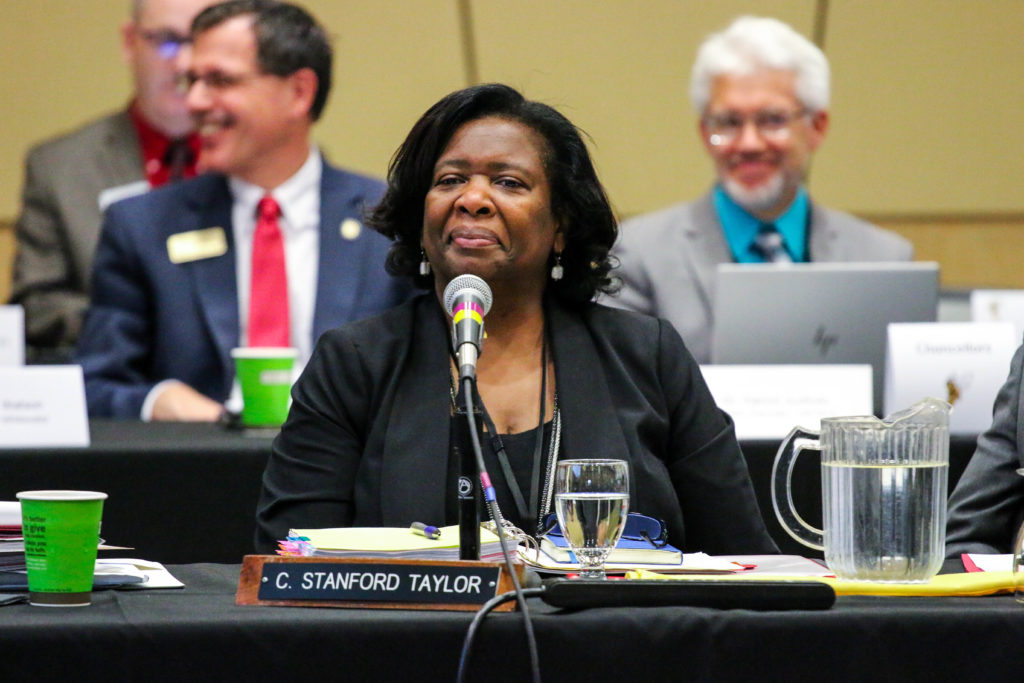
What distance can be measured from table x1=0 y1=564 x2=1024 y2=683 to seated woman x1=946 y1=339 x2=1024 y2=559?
2.19 feet

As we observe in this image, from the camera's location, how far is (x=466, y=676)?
1.34m

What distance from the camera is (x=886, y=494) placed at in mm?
1503

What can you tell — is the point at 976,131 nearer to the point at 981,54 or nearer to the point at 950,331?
the point at 981,54

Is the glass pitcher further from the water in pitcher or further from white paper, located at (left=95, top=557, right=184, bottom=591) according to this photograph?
white paper, located at (left=95, top=557, right=184, bottom=591)

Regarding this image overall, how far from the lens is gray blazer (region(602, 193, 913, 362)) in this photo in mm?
3887

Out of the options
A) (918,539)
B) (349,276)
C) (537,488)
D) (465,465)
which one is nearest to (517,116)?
(537,488)

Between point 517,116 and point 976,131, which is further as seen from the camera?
point 976,131

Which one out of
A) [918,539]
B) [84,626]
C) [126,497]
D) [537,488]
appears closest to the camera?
[84,626]

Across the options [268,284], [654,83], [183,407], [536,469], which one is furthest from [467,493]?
[654,83]

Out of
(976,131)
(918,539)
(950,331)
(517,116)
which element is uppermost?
(976,131)

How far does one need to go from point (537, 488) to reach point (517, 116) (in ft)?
1.92

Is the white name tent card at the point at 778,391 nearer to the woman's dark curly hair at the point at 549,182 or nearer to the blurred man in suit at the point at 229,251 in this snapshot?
the woman's dark curly hair at the point at 549,182

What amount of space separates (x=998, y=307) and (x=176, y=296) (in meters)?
1.96

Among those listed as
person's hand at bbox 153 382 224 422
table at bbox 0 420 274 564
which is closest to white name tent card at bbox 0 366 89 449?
table at bbox 0 420 274 564
